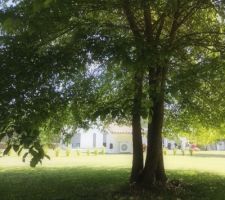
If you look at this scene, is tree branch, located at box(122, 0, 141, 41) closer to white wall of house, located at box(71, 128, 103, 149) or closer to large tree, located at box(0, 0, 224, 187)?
large tree, located at box(0, 0, 224, 187)

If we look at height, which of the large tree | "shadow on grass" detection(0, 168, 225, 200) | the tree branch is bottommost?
"shadow on grass" detection(0, 168, 225, 200)

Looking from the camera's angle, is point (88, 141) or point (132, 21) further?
point (88, 141)

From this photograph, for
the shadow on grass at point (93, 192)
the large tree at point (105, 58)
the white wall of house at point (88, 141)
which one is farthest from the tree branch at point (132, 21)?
the white wall of house at point (88, 141)

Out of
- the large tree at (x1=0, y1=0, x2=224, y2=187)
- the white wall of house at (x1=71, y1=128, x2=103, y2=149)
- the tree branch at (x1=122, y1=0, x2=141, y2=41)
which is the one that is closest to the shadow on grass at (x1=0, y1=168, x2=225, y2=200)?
the large tree at (x1=0, y1=0, x2=224, y2=187)

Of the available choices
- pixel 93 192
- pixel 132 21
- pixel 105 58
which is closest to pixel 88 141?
pixel 93 192

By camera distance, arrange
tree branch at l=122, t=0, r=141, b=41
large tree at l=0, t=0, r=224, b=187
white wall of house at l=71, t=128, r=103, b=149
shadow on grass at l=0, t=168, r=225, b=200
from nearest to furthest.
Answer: large tree at l=0, t=0, r=224, b=187 → tree branch at l=122, t=0, r=141, b=41 → shadow on grass at l=0, t=168, r=225, b=200 → white wall of house at l=71, t=128, r=103, b=149

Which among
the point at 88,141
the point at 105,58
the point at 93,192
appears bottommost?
the point at 93,192

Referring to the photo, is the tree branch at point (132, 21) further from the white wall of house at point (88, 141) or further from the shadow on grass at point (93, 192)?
→ the white wall of house at point (88, 141)

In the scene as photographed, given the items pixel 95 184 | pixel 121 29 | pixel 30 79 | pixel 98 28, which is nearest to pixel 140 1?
pixel 98 28

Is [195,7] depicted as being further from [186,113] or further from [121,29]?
[186,113]

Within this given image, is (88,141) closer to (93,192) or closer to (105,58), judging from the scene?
(93,192)

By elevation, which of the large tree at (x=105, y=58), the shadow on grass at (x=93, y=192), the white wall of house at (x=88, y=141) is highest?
the white wall of house at (x=88, y=141)

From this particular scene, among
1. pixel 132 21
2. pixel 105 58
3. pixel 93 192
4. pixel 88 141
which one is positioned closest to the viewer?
pixel 105 58

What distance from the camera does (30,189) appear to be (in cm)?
1591
